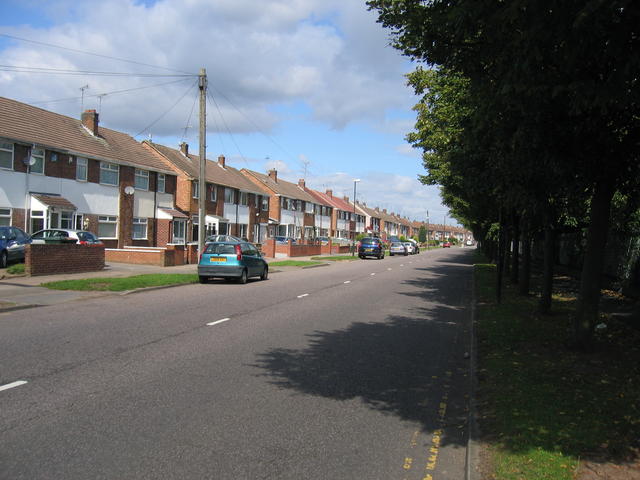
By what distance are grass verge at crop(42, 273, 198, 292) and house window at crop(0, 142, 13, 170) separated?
11.8m

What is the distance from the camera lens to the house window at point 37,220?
26.1m

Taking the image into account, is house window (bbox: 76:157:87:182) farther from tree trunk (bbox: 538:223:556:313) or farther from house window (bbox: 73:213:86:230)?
tree trunk (bbox: 538:223:556:313)

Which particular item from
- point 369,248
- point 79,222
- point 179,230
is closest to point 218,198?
point 179,230

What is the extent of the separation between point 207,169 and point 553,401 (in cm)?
4298

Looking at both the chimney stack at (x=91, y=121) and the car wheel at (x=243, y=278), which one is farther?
the chimney stack at (x=91, y=121)

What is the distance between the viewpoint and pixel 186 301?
13.6 metres

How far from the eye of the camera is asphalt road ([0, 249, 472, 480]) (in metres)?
4.06

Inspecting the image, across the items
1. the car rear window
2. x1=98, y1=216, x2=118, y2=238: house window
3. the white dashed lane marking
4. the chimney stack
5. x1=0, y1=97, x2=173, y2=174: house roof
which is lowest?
the white dashed lane marking

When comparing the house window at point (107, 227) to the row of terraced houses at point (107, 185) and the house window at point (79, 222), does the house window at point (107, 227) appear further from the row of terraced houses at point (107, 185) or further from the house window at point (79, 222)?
the house window at point (79, 222)

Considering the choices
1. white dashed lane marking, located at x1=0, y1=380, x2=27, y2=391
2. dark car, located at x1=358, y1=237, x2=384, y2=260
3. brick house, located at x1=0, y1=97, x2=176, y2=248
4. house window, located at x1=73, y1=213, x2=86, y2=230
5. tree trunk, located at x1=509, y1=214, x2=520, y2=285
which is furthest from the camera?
dark car, located at x1=358, y1=237, x2=384, y2=260

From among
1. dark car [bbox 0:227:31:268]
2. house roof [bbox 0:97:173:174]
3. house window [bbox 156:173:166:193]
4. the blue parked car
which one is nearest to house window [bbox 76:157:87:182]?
house roof [bbox 0:97:173:174]

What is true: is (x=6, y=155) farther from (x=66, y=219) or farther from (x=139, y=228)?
(x=139, y=228)

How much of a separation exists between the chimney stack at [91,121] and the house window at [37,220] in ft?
27.6

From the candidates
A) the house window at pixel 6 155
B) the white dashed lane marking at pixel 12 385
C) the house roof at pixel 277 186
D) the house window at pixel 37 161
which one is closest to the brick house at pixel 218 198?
the house roof at pixel 277 186
